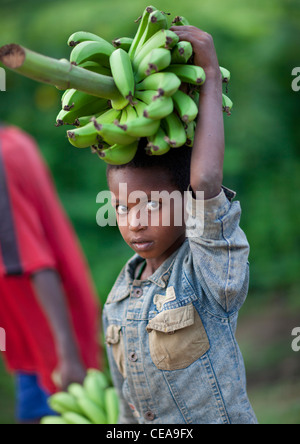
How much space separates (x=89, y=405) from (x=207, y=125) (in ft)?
4.57

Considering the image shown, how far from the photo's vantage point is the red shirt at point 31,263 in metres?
3.19

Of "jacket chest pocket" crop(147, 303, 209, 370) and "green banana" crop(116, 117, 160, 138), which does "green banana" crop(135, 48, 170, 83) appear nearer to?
"green banana" crop(116, 117, 160, 138)

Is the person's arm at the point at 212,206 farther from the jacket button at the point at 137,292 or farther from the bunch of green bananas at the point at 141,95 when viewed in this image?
the jacket button at the point at 137,292

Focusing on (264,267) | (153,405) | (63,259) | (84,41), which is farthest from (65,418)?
(264,267)

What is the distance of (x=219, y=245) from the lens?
1628 millimetres

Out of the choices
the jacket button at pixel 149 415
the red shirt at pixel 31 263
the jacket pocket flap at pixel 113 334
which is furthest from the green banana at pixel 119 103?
the red shirt at pixel 31 263

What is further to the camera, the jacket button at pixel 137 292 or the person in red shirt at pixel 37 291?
the person in red shirt at pixel 37 291

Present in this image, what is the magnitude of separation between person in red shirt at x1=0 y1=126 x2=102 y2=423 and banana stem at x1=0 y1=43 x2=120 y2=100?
1726 millimetres

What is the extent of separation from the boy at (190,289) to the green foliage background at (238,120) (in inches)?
130

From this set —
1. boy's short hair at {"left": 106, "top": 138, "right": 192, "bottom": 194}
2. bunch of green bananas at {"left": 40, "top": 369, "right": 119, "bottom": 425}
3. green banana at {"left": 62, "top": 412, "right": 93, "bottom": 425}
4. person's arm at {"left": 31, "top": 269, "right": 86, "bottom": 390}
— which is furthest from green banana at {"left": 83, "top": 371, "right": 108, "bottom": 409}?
boy's short hair at {"left": 106, "top": 138, "right": 192, "bottom": 194}

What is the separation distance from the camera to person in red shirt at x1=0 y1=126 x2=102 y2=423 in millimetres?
3162

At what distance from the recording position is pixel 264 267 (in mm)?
5508
